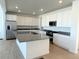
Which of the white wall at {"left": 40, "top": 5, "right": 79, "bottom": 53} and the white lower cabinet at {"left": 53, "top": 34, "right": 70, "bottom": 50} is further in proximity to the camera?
the white lower cabinet at {"left": 53, "top": 34, "right": 70, "bottom": 50}

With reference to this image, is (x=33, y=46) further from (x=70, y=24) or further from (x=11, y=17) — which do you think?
(x=11, y=17)

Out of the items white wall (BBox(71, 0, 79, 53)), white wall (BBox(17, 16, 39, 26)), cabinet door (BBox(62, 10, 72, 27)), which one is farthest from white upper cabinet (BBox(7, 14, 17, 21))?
white wall (BBox(71, 0, 79, 53))

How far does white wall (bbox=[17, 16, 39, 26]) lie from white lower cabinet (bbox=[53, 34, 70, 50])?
3828 mm

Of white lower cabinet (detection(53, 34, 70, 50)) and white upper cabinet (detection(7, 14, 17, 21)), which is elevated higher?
Result: white upper cabinet (detection(7, 14, 17, 21))

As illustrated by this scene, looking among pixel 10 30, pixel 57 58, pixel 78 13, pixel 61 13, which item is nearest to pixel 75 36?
pixel 78 13

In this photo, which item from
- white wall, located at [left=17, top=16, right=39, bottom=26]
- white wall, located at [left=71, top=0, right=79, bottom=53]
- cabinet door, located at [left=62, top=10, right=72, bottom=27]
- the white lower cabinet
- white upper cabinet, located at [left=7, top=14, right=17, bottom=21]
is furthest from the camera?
white wall, located at [left=17, top=16, right=39, bottom=26]

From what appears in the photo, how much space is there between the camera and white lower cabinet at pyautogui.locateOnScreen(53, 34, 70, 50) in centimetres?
449

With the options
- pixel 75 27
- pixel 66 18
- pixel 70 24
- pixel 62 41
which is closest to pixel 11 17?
pixel 66 18

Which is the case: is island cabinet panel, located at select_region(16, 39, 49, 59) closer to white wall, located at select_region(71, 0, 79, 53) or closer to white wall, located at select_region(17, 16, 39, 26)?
white wall, located at select_region(71, 0, 79, 53)

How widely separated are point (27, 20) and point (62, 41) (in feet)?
15.6

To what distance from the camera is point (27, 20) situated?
27.5 feet

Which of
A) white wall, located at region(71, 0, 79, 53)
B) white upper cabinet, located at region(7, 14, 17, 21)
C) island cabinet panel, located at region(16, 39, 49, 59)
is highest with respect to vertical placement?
white upper cabinet, located at region(7, 14, 17, 21)

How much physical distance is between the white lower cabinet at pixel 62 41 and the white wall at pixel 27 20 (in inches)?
151

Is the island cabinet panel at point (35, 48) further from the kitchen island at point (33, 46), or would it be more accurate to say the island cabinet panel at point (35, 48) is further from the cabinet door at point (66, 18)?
the cabinet door at point (66, 18)
